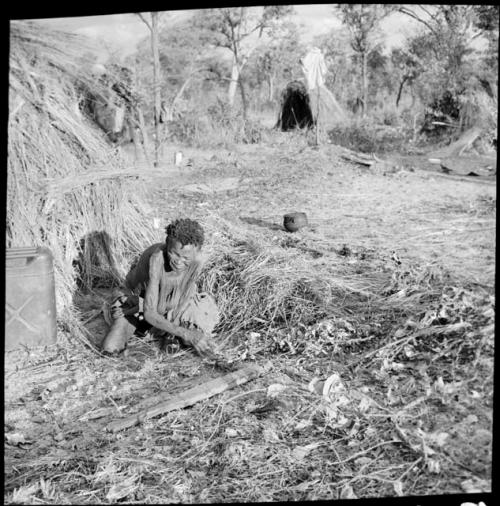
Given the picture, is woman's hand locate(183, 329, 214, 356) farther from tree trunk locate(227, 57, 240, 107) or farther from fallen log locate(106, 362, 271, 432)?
tree trunk locate(227, 57, 240, 107)

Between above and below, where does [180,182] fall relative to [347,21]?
below

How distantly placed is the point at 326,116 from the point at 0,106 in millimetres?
12215

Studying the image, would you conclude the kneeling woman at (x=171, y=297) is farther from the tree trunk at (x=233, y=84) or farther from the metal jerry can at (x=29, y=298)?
the tree trunk at (x=233, y=84)

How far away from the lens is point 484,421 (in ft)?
8.91

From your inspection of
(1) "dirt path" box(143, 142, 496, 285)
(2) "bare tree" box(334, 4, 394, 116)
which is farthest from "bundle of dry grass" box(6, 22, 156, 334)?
(2) "bare tree" box(334, 4, 394, 116)

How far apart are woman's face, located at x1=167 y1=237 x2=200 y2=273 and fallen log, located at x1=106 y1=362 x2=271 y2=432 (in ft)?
2.56

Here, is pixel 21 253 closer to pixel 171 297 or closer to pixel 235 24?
pixel 171 297

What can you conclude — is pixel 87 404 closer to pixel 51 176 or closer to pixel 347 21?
pixel 51 176

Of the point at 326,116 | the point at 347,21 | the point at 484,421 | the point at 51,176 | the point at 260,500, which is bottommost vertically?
the point at 260,500

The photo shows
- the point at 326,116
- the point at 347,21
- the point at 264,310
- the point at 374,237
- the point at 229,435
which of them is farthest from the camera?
the point at 347,21

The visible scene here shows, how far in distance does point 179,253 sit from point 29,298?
104 centimetres

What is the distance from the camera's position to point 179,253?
3666 millimetres

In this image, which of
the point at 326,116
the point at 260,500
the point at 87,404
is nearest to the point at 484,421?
the point at 260,500

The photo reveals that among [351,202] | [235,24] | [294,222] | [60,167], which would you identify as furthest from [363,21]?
[60,167]
